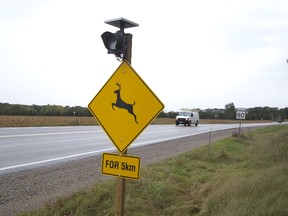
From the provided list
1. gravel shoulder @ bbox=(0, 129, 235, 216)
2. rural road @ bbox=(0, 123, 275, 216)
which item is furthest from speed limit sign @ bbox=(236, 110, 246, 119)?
gravel shoulder @ bbox=(0, 129, 235, 216)

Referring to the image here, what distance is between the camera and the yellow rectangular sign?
4582 millimetres

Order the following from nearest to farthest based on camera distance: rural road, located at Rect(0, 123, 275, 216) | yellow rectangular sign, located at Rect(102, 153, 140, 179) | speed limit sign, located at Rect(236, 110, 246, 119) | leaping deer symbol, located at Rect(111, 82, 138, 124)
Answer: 1. yellow rectangular sign, located at Rect(102, 153, 140, 179)
2. leaping deer symbol, located at Rect(111, 82, 138, 124)
3. rural road, located at Rect(0, 123, 275, 216)
4. speed limit sign, located at Rect(236, 110, 246, 119)

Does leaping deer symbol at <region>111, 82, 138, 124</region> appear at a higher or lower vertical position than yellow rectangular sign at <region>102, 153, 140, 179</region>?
higher

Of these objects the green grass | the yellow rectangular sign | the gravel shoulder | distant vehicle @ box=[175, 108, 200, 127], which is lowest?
the gravel shoulder

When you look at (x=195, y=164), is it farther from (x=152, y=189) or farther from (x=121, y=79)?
(x=121, y=79)

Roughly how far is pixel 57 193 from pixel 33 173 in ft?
8.04

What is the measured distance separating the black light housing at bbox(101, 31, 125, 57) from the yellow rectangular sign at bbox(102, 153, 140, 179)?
4.34 feet

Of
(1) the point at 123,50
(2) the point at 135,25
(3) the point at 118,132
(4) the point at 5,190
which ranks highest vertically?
(2) the point at 135,25

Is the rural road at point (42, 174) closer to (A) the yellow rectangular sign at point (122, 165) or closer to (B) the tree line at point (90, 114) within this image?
(A) the yellow rectangular sign at point (122, 165)

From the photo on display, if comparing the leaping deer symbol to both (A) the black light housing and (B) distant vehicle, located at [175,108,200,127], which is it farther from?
(B) distant vehicle, located at [175,108,200,127]

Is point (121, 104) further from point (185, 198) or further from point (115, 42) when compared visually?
point (185, 198)

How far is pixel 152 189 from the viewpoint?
22.7 feet

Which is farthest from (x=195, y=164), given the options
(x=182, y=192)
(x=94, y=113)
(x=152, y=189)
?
(x=94, y=113)

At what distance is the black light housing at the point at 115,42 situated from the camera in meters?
4.79
